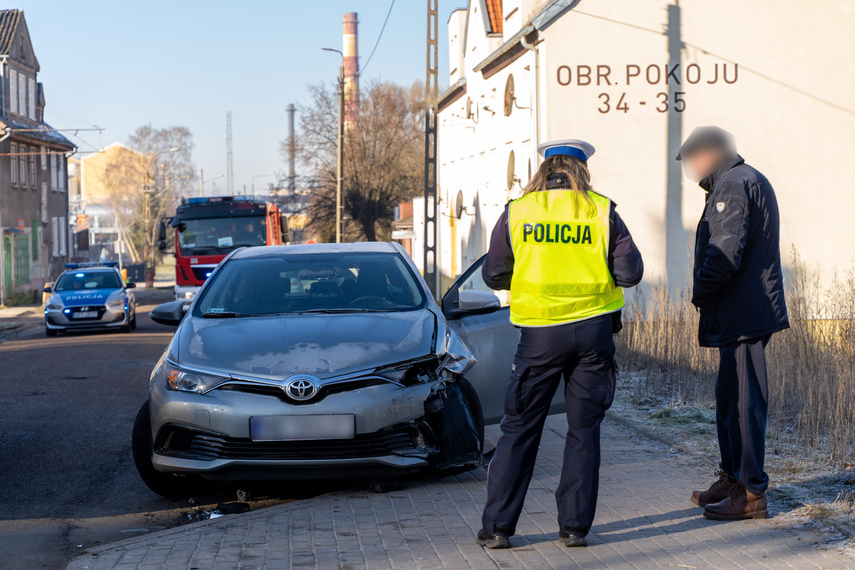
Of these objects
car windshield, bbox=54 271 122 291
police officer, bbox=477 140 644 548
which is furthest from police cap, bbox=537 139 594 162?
car windshield, bbox=54 271 122 291

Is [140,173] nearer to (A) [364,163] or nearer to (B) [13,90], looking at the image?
(A) [364,163]

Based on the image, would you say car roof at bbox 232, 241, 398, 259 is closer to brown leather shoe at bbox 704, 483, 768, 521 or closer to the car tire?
the car tire

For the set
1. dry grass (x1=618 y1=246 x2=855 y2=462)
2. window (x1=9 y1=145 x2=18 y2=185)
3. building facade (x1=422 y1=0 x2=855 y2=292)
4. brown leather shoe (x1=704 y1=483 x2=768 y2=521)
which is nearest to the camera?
brown leather shoe (x1=704 y1=483 x2=768 y2=521)

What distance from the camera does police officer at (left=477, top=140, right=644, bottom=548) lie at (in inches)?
171

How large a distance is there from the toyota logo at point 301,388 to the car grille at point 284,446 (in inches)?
9.9

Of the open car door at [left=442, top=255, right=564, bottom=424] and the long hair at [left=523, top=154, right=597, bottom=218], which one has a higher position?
the long hair at [left=523, top=154, right=597, bottom=218]

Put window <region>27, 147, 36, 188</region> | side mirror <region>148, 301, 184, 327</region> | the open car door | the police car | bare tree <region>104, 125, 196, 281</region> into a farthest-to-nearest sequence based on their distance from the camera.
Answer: bare tree <region>104, 125, 196, 281</region>, window <region>27, 147, 36, 188</region>, the police car, side mirror <region>148, 301, 184, 327</region>, the open car door

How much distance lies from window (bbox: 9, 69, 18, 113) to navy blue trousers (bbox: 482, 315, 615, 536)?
46.5 meters

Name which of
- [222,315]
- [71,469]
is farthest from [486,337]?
[71,469]

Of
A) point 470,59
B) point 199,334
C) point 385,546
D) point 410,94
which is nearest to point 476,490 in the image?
point 385,546

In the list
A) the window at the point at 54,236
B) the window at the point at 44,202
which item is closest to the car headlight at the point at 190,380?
the window at the point at 44,202

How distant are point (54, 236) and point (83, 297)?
30800 mm

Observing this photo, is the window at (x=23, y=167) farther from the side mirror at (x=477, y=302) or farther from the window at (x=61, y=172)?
the side mirror at (x=477, y=302)

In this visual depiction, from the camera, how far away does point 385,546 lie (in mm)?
4652
